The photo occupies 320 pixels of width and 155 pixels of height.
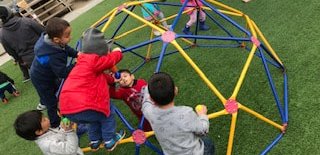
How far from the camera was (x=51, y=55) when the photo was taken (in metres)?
3.11

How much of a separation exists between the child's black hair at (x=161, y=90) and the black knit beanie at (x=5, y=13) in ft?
11.5

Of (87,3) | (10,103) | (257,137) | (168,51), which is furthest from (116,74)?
(87,3)

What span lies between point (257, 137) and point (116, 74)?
4.30 feet

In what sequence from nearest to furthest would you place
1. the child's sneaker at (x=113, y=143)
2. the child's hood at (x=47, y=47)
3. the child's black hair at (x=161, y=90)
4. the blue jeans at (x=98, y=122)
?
1. the child's black hair at (x=161, y=90)
2. the blue jeans at (x=98, y=122)
3. the child's sneaker at (x=113, y=143)
4. the child's hood at (x=47, y=47)

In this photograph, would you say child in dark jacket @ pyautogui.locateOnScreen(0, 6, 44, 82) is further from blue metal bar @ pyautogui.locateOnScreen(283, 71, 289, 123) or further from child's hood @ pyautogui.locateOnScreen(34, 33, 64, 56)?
blue metal bar @ pyautogui.locateOnScreen(283, 71, 289, 123)

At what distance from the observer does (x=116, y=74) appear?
10.1 ft

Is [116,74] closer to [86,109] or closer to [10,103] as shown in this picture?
[86,109]

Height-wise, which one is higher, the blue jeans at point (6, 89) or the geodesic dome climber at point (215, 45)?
the geodesic dome climber at point (215, 45)

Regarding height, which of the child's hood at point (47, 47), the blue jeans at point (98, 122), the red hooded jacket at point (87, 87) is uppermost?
the child's hood at point (47, 47)

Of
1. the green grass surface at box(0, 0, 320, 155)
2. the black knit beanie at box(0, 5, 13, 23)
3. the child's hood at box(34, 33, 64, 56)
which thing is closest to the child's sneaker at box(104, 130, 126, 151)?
the green grass surface at box(0, 0, 320, 155)

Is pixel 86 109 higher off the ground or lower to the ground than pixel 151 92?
lower

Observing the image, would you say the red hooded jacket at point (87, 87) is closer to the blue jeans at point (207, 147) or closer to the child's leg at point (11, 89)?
the blue jeans at point (207, 147)

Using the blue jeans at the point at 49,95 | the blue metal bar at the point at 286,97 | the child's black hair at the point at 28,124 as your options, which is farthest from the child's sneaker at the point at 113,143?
the blue metal bar at the point at 286,97

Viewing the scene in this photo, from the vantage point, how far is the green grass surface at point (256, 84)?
298cm
